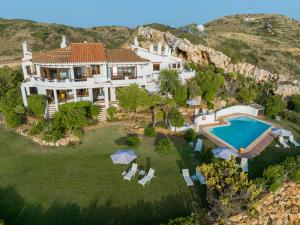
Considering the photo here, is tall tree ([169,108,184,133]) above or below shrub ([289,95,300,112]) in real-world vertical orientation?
above

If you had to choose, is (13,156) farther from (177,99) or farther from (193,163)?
(177,99)

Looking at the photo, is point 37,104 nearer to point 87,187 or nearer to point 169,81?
point 87,187

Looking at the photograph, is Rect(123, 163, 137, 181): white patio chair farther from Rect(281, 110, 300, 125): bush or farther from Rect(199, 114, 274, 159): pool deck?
Rect(281, 110, 300, 125): bush

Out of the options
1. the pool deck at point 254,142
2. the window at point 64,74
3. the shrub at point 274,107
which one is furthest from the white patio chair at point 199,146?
the window at point 64,74

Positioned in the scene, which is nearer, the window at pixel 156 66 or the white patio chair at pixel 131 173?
the white patio chair at pixel 131 173

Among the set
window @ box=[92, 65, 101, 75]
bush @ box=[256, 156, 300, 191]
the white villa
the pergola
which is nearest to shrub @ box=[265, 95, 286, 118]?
the pergola

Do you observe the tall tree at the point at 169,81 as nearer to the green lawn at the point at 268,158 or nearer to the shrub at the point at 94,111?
the shrub at the point at 94,111
